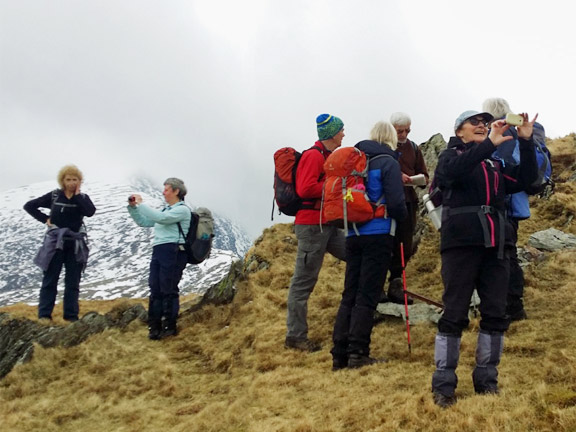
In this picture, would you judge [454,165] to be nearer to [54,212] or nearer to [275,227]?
[54,212]

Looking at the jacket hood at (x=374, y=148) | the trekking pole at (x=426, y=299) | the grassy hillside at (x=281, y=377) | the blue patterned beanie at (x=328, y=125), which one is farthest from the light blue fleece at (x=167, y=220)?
the trekking pole at (x=426, y=299)

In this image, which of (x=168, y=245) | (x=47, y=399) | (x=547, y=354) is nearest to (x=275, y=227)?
(x=168, y=245)

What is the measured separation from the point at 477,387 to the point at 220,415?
317 centimetres

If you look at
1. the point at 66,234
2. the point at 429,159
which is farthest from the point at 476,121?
the point at 429,159

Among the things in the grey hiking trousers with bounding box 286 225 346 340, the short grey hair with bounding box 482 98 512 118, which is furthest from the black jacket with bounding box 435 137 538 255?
the grey hiking trousers with bounding box 286 225 346 340

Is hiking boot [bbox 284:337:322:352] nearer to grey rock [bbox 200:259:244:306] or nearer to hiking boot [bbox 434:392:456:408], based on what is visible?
hiking boot [bbox 434:392:456:408]

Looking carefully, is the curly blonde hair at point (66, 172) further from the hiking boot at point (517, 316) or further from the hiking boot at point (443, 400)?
the hiking boot at point (517, 316)

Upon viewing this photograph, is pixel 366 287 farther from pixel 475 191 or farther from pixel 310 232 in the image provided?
pixel 475 191

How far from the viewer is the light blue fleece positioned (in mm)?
10133

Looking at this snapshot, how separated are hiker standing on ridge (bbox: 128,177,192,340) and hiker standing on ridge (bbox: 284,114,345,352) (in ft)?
11.8

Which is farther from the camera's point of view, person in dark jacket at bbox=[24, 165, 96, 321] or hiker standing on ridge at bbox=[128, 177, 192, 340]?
person in dark jacket at bbox=[24, 165, 96, 321]

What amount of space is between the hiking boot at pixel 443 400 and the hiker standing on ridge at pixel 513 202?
2.37 m

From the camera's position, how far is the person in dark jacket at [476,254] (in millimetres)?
4840

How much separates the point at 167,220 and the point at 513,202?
702 cm
